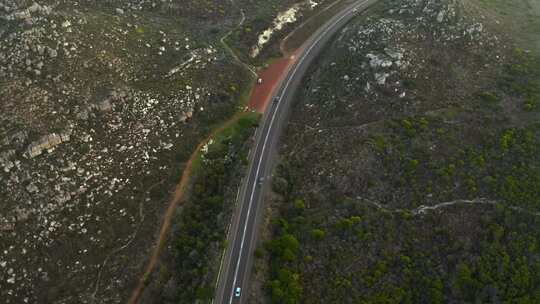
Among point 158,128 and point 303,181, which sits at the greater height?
point 158,128

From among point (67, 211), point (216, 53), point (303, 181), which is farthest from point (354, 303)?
Result: point (216, 53)

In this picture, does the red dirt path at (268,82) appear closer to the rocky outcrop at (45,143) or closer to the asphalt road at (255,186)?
the asphalt road at (255,186)

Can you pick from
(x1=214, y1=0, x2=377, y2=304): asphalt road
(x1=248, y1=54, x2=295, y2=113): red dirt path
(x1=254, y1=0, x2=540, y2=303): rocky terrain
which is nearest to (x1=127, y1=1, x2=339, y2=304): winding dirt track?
(x1=248, y1=54, x2=295, y2=113): red dirt path

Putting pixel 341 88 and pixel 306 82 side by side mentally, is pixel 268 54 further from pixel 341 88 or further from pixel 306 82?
pixel 341 88

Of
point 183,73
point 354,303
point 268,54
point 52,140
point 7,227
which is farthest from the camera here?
point 268,54

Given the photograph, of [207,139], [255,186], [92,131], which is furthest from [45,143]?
[255,186]

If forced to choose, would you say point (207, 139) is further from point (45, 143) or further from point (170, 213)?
point (45, 143)
